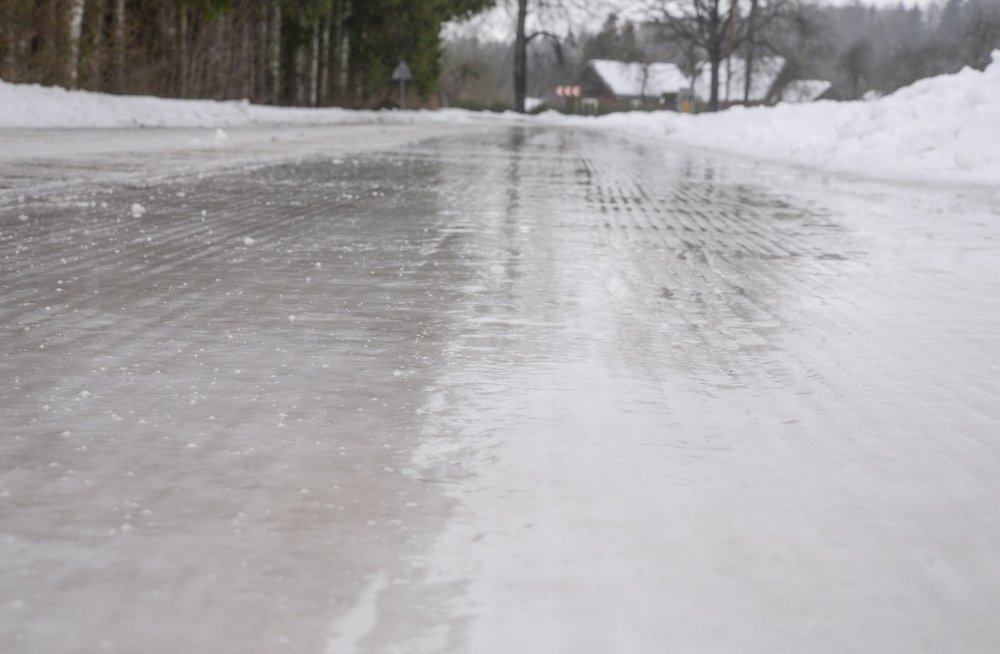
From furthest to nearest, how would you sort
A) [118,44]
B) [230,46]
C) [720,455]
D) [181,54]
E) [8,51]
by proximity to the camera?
[230,46], [181,54], [118,44], [8,51], [720,455]

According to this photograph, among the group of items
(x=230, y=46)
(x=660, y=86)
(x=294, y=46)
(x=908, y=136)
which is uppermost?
(x=660, y=86)

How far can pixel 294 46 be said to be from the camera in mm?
37594

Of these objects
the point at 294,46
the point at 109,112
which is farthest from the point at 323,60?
the point at 109,112

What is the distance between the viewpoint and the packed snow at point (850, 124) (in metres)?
11.1

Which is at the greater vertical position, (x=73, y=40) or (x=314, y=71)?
(x=314, y=71)

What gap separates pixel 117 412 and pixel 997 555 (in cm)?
162

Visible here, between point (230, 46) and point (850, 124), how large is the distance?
2006 cm

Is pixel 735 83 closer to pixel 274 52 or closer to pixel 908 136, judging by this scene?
pixel 274 52

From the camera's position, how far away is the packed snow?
1106 cm

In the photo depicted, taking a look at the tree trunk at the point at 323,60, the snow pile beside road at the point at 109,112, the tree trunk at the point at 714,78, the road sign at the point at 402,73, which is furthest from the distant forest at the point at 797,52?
the snow pile beside road at the point at 109,112

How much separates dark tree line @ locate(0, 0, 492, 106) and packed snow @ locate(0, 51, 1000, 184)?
171 centimetres

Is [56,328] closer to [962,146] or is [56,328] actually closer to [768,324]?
[768,324]

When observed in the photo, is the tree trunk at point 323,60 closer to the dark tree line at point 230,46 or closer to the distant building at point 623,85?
the dark tree line at point 230,46

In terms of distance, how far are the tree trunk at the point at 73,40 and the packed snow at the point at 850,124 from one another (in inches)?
48.4
